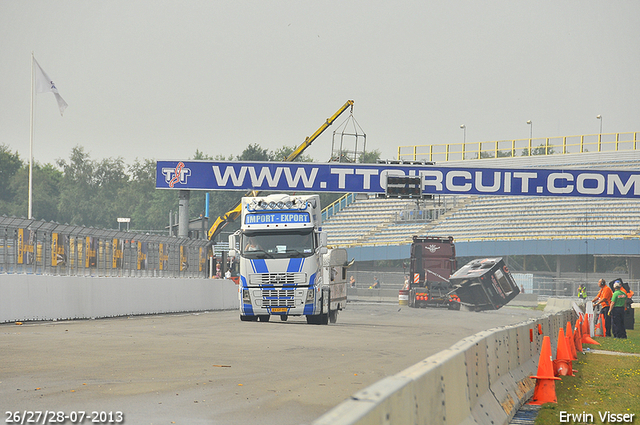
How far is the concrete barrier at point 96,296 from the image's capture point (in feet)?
65.6

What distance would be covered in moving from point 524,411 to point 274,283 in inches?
544

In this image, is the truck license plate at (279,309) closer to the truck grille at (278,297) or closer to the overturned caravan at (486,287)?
the truck grille at (278,297)

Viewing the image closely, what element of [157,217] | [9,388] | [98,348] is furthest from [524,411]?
[157,217]

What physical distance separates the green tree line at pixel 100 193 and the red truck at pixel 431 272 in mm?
64211

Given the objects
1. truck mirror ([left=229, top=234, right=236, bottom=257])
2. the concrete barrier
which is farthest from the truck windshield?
the concrete barrier

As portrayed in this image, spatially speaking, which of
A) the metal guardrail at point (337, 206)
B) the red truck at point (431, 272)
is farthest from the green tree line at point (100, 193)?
the red truck at point (431, 272)

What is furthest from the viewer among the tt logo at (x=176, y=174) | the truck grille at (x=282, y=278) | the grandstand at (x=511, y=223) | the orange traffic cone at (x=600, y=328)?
the grandstand at (x=511, y=223)

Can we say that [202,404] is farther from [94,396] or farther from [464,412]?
[464,412]

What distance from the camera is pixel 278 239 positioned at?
23.0 m

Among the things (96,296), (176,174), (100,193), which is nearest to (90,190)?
(100,193)

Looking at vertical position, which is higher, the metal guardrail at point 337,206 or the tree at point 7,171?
the tree at point 7,171

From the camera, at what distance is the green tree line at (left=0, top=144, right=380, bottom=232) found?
11825 cm

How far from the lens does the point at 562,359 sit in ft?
41.5

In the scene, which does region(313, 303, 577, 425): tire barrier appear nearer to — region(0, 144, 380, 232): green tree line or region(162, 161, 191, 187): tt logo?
region(162, 161, 191, 187): tt logo
